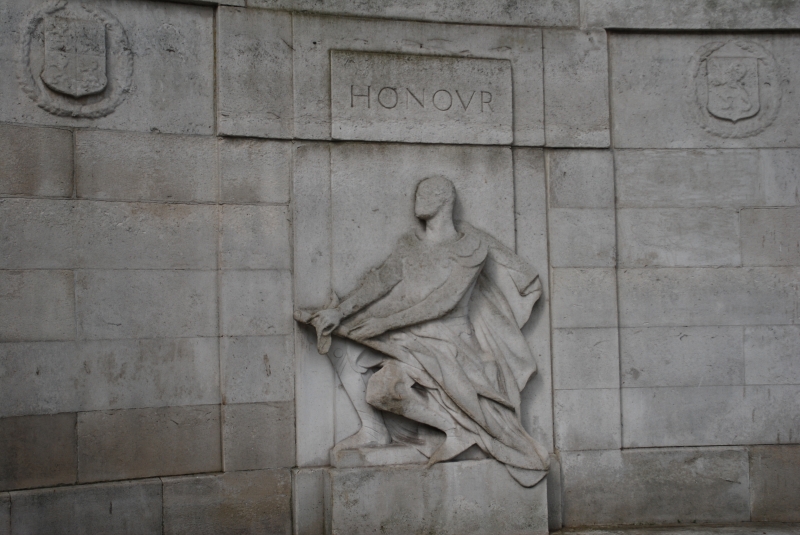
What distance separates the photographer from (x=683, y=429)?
871cm

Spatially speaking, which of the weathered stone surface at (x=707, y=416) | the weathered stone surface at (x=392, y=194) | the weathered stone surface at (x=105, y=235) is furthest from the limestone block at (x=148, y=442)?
the weathered stone surface at (x=707, y=416)

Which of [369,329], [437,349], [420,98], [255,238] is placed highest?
[420,98]

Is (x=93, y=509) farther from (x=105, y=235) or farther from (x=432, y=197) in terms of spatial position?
(x=432, y=197)

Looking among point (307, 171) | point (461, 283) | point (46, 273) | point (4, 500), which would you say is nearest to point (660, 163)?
point (461, 283)

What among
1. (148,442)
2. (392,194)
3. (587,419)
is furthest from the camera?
(587,419)

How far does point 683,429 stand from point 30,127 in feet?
19.6

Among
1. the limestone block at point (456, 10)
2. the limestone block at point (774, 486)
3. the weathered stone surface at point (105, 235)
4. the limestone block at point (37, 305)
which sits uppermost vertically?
the limestone block at point (456, 10)

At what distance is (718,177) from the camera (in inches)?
350

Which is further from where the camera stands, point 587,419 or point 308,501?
point 587,419

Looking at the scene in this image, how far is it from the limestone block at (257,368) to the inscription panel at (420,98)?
181cm

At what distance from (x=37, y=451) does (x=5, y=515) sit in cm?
50

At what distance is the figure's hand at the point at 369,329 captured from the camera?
26.2 ft

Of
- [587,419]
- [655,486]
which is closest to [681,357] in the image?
[587,419]

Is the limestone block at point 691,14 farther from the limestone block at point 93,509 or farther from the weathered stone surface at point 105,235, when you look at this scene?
the limestone block at point 93,509
